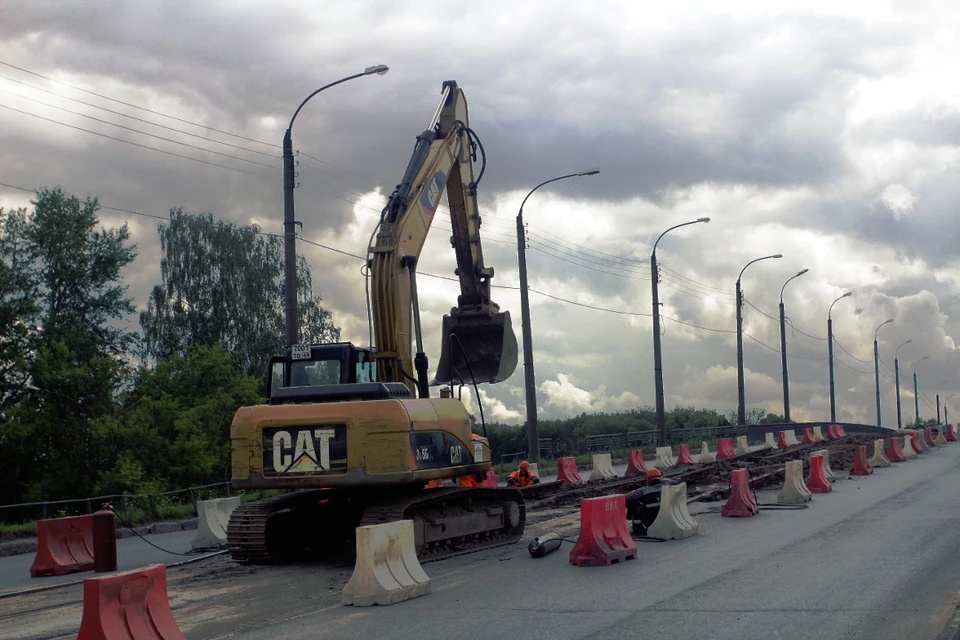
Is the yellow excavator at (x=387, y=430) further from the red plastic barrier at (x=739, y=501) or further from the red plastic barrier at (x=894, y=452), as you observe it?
the red plastic barrier at (x=894, y=452)

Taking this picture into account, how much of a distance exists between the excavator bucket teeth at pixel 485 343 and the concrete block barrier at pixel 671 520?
10.5ft

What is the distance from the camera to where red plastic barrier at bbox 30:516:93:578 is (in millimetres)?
14188

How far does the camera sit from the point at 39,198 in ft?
154

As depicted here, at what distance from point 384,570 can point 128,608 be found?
3208 mm

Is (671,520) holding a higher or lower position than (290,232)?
lower

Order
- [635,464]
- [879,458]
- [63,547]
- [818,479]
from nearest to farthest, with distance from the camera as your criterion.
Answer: [63,547]
[818,479]
[879,458]
[635,464]

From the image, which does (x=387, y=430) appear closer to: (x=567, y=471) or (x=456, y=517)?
(x=456, y=517)

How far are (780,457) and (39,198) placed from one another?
114 ft

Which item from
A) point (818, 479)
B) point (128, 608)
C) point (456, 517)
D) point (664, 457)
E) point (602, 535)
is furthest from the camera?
point (664, 457)

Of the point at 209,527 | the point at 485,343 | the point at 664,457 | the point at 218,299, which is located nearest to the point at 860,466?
the point at 664,457

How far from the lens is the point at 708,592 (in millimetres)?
A: 10250

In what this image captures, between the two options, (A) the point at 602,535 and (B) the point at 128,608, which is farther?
(A) the point at 602,535

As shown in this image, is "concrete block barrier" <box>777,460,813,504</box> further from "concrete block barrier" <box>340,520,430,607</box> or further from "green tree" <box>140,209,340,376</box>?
"green tree" <box>140,209,340,376</box>

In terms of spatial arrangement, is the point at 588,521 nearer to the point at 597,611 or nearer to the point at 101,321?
the point at 597,611
